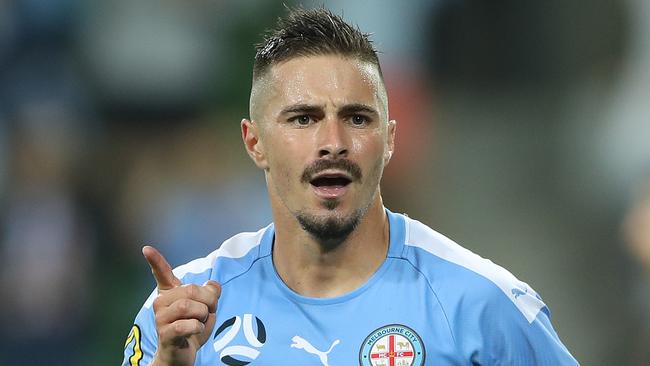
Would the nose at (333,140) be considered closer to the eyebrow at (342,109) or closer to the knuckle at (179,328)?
the eyebrow at (342,109)

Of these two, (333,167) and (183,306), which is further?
(333,167)

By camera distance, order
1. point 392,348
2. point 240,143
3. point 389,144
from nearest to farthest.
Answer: point 392,348, point 389,144, point 240,143

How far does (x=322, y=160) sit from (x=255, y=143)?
529 mm

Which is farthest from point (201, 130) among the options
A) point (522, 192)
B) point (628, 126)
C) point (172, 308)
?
point (172, 308)

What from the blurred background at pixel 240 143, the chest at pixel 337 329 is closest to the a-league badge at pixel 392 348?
the chest at pixel 337 329

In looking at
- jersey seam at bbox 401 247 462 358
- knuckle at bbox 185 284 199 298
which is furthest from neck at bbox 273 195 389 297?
knuckle at bbox 185 284 199 298

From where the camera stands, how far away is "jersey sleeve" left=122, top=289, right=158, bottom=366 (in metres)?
4.36

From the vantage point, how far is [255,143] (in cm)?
447

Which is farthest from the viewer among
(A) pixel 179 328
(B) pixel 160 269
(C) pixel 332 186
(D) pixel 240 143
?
(D) pixel 240 143

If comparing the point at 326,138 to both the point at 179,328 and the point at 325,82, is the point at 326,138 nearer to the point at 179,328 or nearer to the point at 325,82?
the point at 325,82

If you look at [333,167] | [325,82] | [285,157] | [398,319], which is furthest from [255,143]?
[398,319]

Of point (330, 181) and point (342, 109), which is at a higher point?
point (342, 109)

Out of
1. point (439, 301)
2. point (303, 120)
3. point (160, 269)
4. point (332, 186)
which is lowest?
point (439, 301)

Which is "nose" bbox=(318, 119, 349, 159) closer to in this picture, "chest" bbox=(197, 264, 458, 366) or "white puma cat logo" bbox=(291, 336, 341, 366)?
"chest" bbox=(197, 264, 458, 366)
